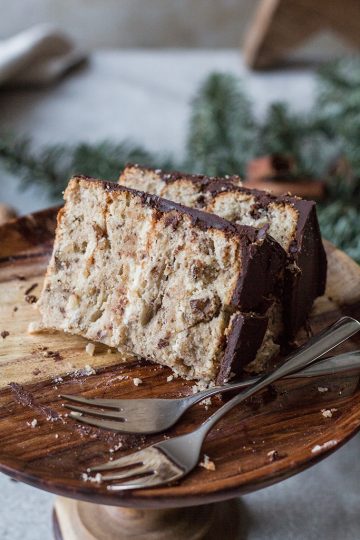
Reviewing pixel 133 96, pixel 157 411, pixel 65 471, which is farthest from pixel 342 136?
pixel 65 471

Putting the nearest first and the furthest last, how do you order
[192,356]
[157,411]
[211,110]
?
[157,411] < [192,356] < [211,110]

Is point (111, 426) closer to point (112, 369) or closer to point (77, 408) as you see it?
point (77, 408)

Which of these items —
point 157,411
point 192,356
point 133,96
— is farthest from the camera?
point 133,96

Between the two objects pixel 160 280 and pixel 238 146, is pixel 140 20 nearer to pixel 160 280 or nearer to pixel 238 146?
pixel 238 146

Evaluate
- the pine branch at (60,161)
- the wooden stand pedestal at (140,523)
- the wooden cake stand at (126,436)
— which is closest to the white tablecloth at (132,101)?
the pine branch at (60,161)

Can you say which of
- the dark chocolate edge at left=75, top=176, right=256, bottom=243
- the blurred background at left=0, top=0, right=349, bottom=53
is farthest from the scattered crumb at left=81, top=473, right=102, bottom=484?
the blurred background at left=0, top=0, right=349, bottom=53

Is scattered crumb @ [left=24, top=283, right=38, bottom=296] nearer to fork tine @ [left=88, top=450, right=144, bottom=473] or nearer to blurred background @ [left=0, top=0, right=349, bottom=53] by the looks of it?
fork tine @ [left=88, top=450, right=144, bottom=473]

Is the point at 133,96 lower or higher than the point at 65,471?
lower

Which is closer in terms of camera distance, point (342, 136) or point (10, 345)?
point (10, 345)
